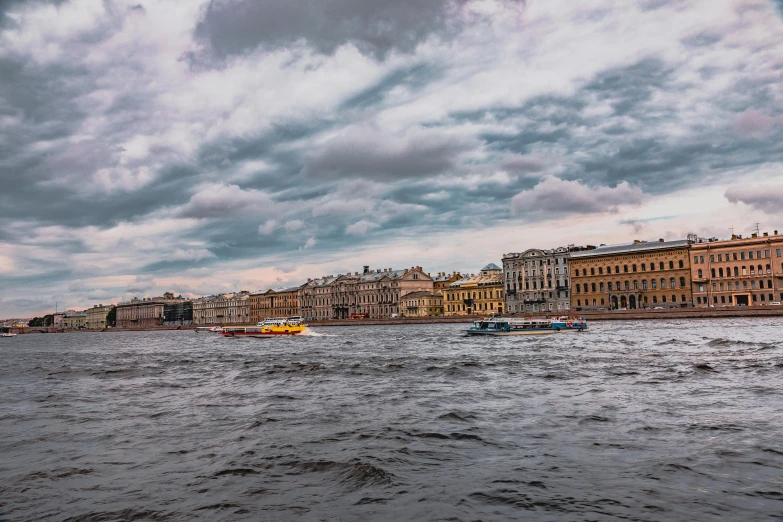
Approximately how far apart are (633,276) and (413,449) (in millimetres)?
88434

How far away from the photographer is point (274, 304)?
158500 millimetres

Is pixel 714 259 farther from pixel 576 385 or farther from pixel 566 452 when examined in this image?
pixel 566 452

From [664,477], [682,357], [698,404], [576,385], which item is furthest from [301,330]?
[664,477]

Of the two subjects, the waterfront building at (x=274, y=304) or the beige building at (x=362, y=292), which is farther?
the waterfront building at (x=274, y=304)

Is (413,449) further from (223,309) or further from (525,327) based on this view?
(223,309)

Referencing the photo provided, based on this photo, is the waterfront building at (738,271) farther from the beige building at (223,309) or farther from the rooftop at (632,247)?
the beige building at (223,309)

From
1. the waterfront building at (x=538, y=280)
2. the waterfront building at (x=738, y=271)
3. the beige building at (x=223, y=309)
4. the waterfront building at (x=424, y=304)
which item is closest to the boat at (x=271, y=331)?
the waterfront building at (x=538, y=280)

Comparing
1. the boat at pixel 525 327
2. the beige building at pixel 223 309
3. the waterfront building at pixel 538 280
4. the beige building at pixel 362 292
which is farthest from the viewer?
the beige building at pixel 223 309

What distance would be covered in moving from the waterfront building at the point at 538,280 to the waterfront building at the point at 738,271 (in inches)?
815

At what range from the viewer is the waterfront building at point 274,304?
15175cm

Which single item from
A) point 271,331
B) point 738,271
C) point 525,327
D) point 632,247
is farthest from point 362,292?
point 525,327

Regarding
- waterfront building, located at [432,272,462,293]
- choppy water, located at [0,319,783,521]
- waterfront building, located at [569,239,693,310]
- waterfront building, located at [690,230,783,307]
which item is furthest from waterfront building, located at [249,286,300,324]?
choppy water, located at [0,319,783,521]

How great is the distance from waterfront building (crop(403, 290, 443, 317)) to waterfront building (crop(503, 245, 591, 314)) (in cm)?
1629

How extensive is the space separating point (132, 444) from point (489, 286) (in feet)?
334
